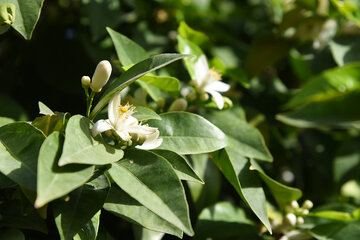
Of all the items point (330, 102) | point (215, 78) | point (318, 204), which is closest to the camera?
point (215, 78)

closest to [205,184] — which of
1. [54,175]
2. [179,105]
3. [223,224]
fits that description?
[223,224]

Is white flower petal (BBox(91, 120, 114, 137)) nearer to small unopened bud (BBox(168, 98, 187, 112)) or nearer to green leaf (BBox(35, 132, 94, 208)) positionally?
green leaf (BBox(35, 132, 94, 208))

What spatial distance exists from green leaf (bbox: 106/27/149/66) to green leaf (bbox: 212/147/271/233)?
0.32m

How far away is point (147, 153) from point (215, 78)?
0.42 m

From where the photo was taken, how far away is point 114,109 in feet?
2.86

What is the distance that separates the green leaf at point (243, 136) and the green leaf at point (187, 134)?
157 millimetres

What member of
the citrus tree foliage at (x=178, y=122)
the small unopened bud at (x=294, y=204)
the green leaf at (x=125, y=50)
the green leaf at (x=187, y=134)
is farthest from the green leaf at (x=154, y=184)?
the small unopened bud at (x=294, y=204)

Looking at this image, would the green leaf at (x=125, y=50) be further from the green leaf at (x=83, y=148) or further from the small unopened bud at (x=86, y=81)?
the green leaf at (x=83, y=148)

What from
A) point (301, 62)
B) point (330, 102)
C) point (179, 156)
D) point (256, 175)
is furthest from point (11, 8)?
point (301, 62)

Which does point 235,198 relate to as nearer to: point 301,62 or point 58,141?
point 301,62

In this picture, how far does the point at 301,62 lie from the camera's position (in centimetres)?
159

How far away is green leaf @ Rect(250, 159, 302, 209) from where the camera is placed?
3.43 feet

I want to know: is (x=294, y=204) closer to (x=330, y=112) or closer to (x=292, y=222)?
(x=292, y=222)

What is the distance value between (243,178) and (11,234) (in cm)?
53
